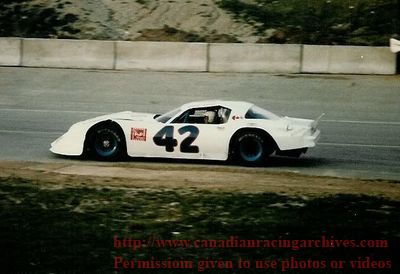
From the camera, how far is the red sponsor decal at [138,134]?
14758mm

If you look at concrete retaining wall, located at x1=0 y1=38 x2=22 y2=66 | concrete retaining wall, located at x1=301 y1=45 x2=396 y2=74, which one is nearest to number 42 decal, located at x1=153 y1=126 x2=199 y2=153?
concrete retaining wall, located at x1=301 y1=45 x2=396 y2=74

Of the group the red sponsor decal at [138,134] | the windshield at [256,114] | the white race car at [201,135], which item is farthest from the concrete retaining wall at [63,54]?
the windshield at [256,114]

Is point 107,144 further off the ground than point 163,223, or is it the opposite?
point 107,144

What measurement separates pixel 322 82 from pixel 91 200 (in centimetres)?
1474

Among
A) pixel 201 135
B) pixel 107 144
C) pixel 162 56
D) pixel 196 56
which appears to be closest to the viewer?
pixel 201 135

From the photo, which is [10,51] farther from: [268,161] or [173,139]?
[268,161]

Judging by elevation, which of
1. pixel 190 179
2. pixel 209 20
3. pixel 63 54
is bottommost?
pixel 190 179

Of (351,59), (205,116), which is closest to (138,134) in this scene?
(205,116)

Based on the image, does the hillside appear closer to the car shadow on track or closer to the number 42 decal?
the car shadow on track

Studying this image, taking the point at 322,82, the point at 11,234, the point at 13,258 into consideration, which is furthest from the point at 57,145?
the point at 322,82

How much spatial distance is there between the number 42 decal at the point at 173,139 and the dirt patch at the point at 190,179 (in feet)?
1.01

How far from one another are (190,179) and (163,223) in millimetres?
3617

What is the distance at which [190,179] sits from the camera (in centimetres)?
1291

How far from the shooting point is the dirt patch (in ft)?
39.0
